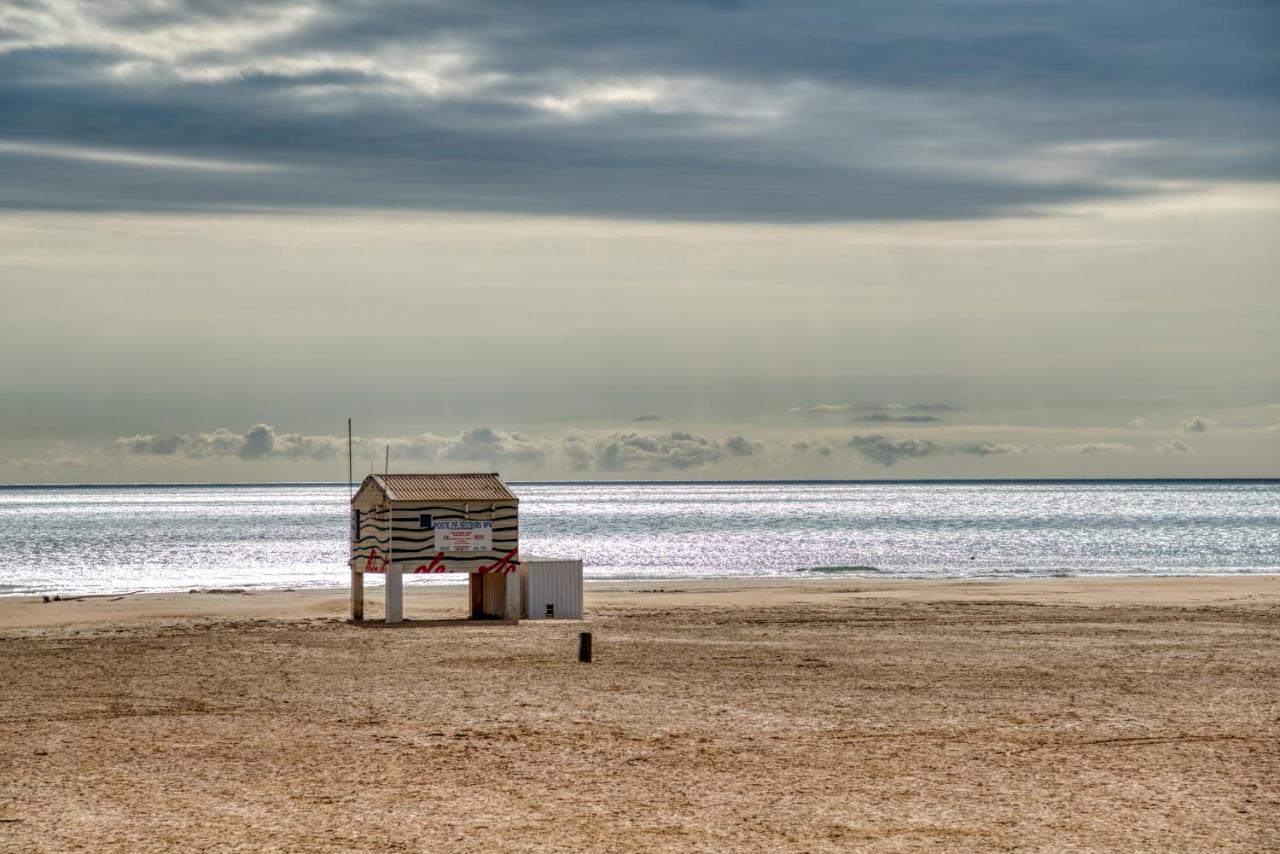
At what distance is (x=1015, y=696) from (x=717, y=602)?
2053 cm

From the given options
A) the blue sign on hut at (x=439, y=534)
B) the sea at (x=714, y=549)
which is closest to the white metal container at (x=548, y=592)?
the blue sign on hut at (x=439, y=534)

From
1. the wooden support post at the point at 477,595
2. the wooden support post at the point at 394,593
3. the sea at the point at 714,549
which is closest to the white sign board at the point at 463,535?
the wooden support post at the point at 394,593

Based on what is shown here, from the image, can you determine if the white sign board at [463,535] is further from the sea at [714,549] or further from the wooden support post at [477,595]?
the sea at [714,549]

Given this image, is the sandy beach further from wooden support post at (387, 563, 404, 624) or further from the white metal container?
the white metal container

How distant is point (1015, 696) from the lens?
18.3 meters

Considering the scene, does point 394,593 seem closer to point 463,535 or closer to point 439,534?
point 439,534

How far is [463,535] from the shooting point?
3041 centimetres

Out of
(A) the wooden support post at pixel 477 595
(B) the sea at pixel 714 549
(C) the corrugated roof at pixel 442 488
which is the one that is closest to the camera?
(C) the corrugated roof at pixel 442 488

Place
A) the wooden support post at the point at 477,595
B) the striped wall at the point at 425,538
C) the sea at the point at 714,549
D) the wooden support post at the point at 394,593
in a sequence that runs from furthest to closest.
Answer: the sea at the point at 714,549
the wooden support post at the point at 477,595
the striped wall at the point at 425,538
the wooden support post at the point at 394,593

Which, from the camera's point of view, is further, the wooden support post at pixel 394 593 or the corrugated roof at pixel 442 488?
the corrugated roof at pixel 442 488

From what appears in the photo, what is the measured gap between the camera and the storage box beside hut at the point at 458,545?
30.0m

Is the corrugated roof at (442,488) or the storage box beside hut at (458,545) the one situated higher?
the corrugated roof at (442,488)

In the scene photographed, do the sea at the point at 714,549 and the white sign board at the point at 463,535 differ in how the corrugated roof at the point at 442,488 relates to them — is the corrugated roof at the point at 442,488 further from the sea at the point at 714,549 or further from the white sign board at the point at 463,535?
the sea at the point at 714,549

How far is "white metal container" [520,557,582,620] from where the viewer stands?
30875mm
